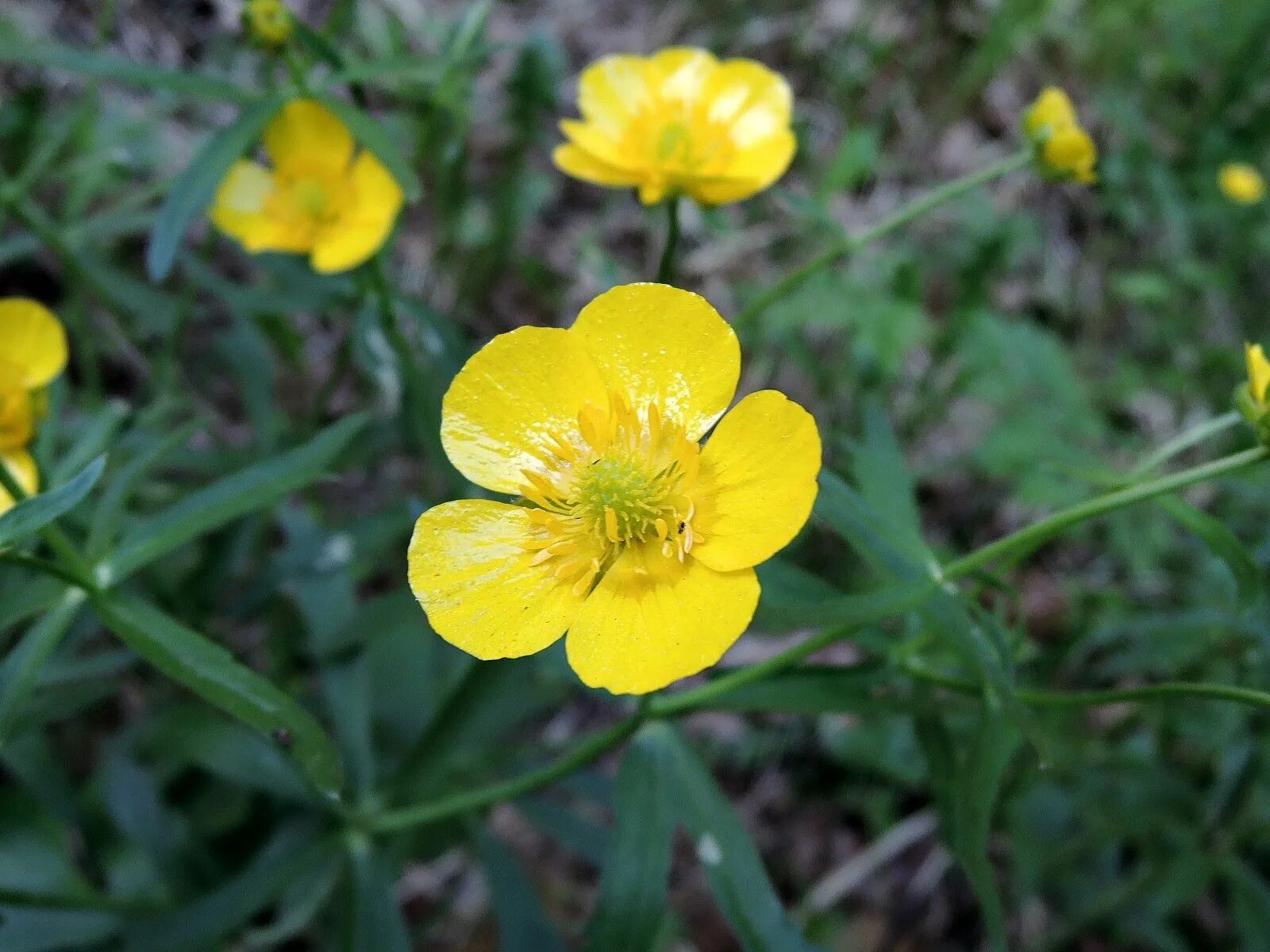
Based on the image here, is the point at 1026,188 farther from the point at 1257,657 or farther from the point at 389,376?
the point at 389,376

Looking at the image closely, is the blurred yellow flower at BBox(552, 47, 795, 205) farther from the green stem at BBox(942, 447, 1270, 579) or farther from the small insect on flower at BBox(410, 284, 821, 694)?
the green stem at BBox(942, 447, 1270, 579)

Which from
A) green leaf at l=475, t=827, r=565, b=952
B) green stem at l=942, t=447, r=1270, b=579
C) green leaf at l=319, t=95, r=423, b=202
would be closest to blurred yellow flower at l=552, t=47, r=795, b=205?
green leaf at l=319, t=95, r=423, b=202

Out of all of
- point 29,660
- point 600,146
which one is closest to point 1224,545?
point 600,146

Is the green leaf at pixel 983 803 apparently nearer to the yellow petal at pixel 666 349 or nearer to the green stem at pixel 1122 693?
the green stem at pixel 1122 693

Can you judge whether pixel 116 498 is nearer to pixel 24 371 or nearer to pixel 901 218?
pixel 24 371

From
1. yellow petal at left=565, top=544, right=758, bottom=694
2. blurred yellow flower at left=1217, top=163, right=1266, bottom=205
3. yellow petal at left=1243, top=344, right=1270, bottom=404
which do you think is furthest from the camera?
blurred yellow flower at left=1217, top=163, right=1266, bottom=205
